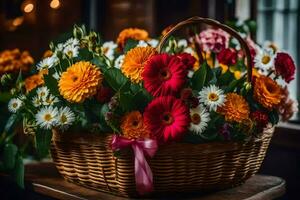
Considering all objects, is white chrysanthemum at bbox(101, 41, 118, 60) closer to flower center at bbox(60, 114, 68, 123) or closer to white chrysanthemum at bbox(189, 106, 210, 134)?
flower center at bbox(60, 114, 68, 123)

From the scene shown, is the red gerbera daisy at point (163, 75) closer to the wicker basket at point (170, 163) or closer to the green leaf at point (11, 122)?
the wicker basket at point (170, 163)

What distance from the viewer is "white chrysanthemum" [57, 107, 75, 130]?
1322 mm

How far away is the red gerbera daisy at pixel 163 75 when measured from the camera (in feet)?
3.99

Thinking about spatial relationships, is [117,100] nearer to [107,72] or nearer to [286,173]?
[107,72]

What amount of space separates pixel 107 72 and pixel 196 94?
0.73 feet

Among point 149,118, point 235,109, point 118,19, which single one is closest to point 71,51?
point 149,118

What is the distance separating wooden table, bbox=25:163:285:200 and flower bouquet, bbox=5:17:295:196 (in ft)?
0.08

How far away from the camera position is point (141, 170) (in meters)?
1.23

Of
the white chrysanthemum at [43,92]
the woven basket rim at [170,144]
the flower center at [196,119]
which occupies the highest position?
the white chrysanthemum at [43,92]

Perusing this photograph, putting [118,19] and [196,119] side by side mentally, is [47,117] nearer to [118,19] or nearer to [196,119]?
[196,119]

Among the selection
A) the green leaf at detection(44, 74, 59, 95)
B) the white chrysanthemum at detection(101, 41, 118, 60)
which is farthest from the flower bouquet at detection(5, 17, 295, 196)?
the white chrysanthemum at detection(101, 41, 118, 60)

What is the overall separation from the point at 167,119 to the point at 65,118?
0.27 m

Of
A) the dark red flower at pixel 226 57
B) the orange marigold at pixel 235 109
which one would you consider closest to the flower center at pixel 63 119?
the orange marigold at pixel 235 109

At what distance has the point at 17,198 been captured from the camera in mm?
1865
